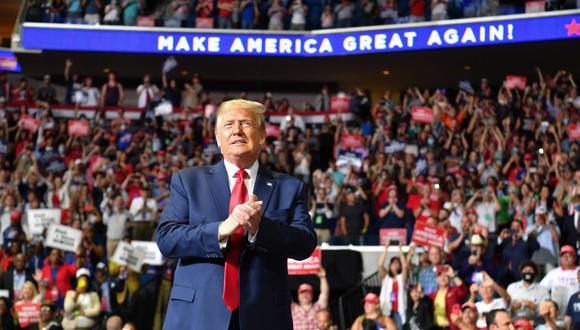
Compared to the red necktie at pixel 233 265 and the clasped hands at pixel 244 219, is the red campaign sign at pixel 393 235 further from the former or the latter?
the clasped hands at pixel 244 219

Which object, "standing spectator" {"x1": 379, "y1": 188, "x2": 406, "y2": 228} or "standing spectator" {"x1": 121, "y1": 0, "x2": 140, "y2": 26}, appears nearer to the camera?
"standing spectator" {"x1": 379, "y1": 188, "x2": 406, "y2": 228}

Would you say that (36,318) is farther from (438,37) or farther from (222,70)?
(222,70)

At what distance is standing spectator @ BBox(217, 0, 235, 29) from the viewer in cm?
2291

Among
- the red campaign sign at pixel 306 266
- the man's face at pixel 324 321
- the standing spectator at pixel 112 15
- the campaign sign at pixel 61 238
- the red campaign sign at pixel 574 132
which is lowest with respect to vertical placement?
the man's face at pixel 324 321

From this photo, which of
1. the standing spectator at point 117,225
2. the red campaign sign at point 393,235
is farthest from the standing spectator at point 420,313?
the standing spectator at point 117,225

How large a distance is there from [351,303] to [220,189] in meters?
10.5

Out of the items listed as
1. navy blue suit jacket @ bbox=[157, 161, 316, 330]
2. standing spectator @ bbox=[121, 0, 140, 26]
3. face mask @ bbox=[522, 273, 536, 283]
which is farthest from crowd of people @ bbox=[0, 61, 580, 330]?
navy blue suit jacket @ bbox=[157, 161, 316, 330]

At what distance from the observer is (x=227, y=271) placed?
3.60 m

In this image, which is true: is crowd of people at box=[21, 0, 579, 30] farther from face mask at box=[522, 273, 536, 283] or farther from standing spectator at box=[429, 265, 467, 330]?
face mask at box=[522, 273, 536, 283]

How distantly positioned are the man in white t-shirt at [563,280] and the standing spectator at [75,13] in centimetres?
1400

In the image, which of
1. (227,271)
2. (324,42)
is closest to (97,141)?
(324,42)

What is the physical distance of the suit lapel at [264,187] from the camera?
12.2 ft

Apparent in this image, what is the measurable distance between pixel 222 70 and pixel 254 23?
3427 millimetres

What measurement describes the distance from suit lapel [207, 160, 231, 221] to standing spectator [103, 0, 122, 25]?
64.9 feet
